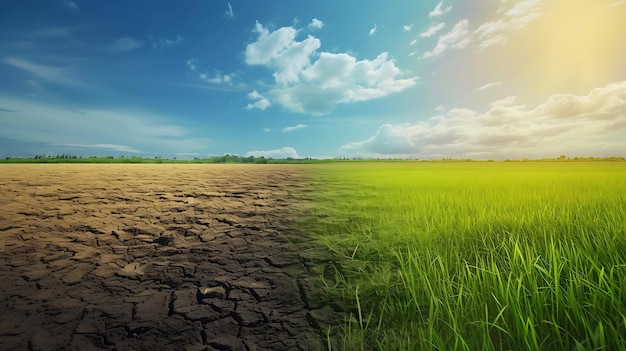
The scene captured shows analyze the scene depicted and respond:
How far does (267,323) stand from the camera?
85.0 inches

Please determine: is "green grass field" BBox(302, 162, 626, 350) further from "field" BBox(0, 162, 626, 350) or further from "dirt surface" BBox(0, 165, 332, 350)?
"dirt surface" BBox(0, 165, 332, 350)

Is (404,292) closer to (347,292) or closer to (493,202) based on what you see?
(347,292)

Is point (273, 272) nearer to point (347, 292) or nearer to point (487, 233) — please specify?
point (347, 292)

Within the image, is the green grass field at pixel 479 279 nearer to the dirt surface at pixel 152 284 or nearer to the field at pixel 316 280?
the field at pixel 316 280

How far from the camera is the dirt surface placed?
2.01 metres

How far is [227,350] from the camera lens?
73.7 inches

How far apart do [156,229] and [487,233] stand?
430 cm

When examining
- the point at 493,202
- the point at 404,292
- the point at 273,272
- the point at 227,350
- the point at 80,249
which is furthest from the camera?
the point at 493,202

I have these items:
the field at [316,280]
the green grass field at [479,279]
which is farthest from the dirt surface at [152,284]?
the green grass field at [479,279]

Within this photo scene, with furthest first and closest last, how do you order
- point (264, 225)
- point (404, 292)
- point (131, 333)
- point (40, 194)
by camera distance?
point (40, 194) < point (264, 225) < point (404, 292) < point (131, 333)

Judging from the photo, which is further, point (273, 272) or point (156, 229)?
point (156, 229)

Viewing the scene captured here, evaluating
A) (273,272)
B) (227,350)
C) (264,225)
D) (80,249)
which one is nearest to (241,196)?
(264,225)

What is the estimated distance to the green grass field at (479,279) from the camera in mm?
1674

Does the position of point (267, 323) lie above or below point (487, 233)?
below
